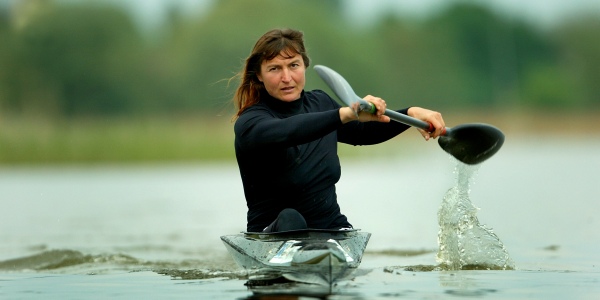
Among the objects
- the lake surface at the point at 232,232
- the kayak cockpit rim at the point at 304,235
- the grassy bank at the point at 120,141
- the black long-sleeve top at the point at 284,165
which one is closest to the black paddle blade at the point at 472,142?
the black long-sleeve top at the point at 284,165

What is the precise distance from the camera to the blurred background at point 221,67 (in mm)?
31828

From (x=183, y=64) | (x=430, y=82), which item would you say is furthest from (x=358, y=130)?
(x=430, y=82)

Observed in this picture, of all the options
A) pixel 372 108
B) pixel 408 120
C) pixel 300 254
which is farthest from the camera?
pixel 408 120

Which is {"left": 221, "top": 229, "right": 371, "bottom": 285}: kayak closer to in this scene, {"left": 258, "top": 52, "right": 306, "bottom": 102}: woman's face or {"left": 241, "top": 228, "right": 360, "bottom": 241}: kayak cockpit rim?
{"left": 241, "top": 228, "right": 360, "bottom": 241}: kayak cockpit rim

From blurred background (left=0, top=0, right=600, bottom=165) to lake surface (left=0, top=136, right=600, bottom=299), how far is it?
142 centimetres

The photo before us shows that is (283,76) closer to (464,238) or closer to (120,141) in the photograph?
(464,238)

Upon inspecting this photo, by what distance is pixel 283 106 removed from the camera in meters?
7.41

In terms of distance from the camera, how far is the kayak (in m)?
6.88

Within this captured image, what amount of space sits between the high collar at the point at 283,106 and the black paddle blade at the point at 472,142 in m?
1.01

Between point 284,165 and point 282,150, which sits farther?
point 284,165

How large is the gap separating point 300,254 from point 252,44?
135ft

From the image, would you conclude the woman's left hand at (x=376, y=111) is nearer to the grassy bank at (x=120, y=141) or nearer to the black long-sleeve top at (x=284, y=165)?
the black long-sleeve top at (x=284, y=165)

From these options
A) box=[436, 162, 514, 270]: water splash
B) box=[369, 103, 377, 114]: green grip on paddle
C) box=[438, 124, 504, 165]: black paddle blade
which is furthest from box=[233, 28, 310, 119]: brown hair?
box=[436, 162, 514, 270]: water splash

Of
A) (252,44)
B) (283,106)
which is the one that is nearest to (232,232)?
(283,106)
